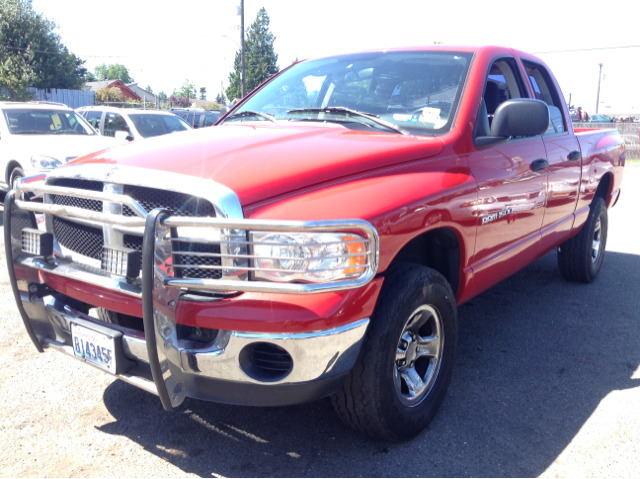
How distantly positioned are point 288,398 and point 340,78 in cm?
219

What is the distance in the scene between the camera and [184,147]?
8.65ft

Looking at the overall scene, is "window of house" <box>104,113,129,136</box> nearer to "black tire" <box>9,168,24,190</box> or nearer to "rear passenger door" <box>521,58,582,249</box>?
"black tire" <box>9,168,24,190</box>

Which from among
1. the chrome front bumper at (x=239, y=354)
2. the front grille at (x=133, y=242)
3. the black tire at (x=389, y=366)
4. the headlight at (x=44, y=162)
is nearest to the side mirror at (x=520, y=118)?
Answer: the black tire at (x=389, y=366)

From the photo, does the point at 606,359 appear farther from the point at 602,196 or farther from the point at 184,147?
the point at 184,147

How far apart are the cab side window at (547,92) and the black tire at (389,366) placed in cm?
217

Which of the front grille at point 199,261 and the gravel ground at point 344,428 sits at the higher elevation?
the front grille at point 199,261

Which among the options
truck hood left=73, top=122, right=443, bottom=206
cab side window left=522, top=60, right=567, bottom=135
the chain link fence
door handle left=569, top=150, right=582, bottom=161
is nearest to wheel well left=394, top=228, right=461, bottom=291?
truck hood left=73, top=122, right=443, bottom=206

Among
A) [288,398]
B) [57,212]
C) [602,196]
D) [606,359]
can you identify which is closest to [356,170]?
[288,398]

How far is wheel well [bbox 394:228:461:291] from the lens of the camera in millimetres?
2875

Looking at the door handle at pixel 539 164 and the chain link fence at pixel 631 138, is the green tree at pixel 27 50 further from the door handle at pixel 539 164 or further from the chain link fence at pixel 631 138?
the door handle at pixel 539 164

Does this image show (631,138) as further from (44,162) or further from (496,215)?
(496,215)

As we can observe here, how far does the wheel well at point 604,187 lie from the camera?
530 cm

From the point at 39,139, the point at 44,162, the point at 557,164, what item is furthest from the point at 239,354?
the point at 39,139

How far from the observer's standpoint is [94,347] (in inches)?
93.7
